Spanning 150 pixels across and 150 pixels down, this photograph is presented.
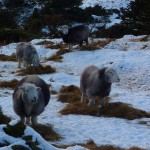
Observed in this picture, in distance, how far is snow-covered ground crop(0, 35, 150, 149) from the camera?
1069 cm

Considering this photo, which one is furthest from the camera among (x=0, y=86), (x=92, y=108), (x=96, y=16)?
(x=96, y=16)

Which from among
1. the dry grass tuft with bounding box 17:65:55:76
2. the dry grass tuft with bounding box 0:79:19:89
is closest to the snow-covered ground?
the dry grass tuft with bounding box 17:65:55:76

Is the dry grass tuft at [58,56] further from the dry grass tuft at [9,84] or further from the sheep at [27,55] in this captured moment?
the dry grass tuft at [9,84]

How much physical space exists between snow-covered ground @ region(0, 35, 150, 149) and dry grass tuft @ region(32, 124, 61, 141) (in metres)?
0.20

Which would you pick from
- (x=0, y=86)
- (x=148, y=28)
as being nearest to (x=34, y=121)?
(x=0, y=86)

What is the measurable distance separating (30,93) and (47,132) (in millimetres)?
1036

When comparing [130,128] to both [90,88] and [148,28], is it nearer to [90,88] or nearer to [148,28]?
[90,88]

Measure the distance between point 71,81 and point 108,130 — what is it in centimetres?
649

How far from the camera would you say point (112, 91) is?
15.6 metres

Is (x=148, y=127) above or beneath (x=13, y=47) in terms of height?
beneath

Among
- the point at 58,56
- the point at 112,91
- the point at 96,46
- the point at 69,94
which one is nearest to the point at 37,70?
the point at 58,56

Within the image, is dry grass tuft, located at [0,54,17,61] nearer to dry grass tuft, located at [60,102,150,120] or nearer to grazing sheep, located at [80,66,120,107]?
grazing sheep, located at [80,66,120,107]

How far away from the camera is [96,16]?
4781 centimetres

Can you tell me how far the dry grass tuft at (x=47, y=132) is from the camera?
10363 mm
